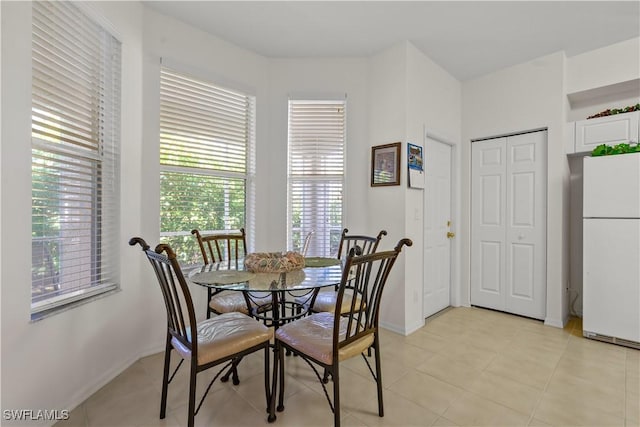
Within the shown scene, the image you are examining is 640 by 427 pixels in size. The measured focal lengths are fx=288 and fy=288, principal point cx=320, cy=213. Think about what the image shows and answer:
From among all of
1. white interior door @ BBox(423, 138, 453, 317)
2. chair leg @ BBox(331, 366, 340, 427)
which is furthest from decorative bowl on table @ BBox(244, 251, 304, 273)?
white interior door @ BBox(423, 138, 453, 317)

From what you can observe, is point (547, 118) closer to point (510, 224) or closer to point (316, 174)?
point (510, 224)

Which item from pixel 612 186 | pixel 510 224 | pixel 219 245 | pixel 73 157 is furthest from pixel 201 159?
pixel 612 186

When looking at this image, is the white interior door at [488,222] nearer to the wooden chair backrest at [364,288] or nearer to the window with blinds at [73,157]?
the wooden chair backrest at [364,288]

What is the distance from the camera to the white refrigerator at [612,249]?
2496mm

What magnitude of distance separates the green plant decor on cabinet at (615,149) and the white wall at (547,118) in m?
0.32

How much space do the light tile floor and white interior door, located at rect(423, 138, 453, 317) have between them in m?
0.77

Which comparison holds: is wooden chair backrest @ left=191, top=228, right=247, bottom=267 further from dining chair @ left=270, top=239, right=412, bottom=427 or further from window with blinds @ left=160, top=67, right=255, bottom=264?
dining chair @ left=270, top=239, right=412, bottom=427

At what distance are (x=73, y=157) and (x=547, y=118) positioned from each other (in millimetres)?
4257

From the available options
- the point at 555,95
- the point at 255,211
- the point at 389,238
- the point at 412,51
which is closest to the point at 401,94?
the point at 412,51

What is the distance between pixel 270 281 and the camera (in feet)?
5.58

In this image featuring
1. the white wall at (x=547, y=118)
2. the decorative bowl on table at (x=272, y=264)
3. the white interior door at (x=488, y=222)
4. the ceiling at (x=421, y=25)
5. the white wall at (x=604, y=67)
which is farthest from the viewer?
the white interior door at (x=488, y=222)

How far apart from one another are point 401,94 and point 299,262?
1968 millimetres

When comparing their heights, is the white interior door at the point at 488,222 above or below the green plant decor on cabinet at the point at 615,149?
below

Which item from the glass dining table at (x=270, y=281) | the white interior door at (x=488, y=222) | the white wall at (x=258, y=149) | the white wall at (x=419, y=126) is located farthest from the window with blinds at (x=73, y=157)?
the white interior door at (x=488, y=222)
